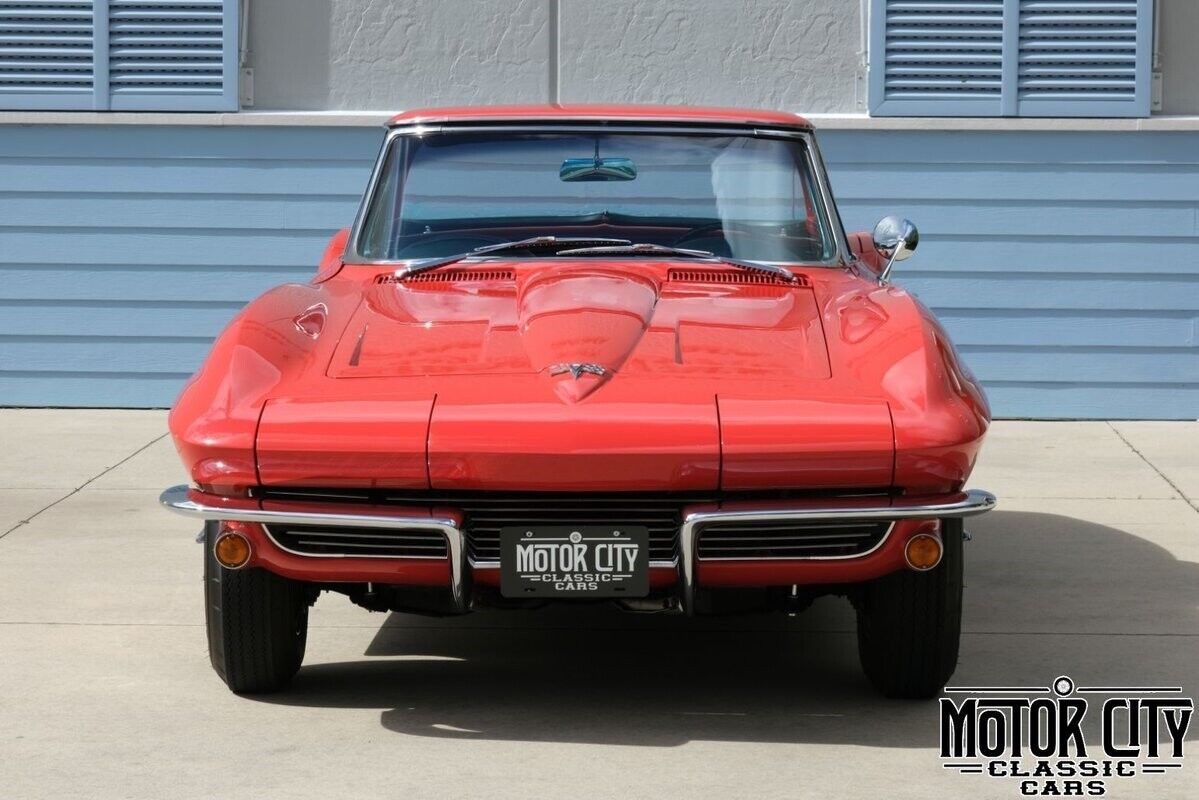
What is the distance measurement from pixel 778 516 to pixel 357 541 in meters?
0.92

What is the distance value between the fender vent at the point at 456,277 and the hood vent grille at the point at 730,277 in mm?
445

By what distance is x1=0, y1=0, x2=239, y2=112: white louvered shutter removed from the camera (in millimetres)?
9477

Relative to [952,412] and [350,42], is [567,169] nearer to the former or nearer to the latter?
[952,412]

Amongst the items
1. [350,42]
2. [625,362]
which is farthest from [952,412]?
[350,42]

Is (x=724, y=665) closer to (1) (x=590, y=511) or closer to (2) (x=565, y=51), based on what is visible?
(1) (x=590, y=511)

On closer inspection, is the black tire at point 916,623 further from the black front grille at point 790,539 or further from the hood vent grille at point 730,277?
the hood vent grille at point 730,277

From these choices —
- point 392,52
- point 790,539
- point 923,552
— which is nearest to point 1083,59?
point 392,52

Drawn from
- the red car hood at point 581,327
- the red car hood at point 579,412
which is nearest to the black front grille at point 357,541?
the red car hood at point 579,412

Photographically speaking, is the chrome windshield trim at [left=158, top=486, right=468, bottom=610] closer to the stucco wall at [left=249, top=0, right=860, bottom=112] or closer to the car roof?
→ the car roof

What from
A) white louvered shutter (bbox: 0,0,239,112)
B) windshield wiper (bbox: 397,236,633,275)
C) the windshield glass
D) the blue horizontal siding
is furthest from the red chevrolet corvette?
white louvered shutter (bbox: 0,0,239,112)

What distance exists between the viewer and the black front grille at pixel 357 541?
3.93 m

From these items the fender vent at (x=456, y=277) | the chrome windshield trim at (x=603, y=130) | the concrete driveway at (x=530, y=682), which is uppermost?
the chrome windshield trim at (x=603, y=130)

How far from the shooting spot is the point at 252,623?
13.8 ft

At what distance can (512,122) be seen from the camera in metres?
5.44
